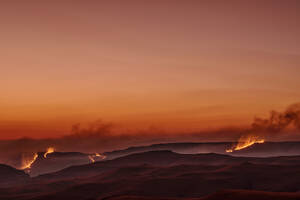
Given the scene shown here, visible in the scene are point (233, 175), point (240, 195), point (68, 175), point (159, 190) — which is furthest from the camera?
point (68, 175)

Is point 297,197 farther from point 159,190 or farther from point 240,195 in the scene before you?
point 159,190

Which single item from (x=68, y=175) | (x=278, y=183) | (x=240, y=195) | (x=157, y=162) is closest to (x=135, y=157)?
(x=157, y=162)

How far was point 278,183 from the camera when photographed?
70.2 metres

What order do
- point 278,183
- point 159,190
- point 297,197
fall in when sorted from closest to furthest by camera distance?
point 297,197
point 278,183
point 159,190

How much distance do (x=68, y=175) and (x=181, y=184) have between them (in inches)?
3467

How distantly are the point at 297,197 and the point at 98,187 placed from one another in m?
50.3

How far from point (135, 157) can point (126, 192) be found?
119 metres

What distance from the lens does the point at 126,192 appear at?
7319 centimetres

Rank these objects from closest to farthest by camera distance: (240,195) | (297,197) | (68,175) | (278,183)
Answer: (297,197) < (240,195) < (278,183) < (68,175)

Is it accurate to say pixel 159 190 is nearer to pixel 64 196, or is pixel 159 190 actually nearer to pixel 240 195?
pixel 64 196

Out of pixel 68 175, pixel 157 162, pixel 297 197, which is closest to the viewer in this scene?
pixel 297 197

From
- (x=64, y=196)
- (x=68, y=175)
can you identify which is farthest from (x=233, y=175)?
(x=68, y=175)

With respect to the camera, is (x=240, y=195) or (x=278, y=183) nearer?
(x=240, y=195)

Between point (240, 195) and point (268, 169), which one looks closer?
point (240, 195)
